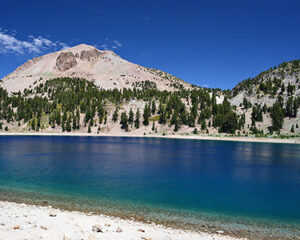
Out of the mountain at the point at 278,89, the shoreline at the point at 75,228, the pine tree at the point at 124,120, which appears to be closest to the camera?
the shoreline at the point at 75,228

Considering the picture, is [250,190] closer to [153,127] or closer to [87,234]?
[87,234]

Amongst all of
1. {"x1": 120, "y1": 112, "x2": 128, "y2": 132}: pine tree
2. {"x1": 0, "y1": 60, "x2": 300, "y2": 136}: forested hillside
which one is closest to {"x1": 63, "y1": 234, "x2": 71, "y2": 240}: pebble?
{"x1": 0, "y1": 60, "x2": 300, "y2": 136}: forested hillside

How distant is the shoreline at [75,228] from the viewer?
1183 cm

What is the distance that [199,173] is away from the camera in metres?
36.9

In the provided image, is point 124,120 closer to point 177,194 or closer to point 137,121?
point 137,121

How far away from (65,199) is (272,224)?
1810 cm

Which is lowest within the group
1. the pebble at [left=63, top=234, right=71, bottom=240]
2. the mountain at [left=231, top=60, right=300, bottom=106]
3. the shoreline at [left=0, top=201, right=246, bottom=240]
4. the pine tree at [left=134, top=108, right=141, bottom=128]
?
the shoreline at [left=0, top=201, right=246, bottom=240]

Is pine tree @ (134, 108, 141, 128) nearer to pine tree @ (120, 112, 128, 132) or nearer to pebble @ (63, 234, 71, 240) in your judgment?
pine tree @ (120, 112, 128, 132)

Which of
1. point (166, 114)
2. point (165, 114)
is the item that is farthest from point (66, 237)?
point (166, 114)

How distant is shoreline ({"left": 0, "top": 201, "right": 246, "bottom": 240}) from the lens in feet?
38.8

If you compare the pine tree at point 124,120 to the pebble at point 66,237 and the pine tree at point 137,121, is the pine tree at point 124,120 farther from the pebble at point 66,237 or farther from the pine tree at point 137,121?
the pebble at point 66,237

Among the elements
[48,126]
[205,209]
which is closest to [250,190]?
[205,209]

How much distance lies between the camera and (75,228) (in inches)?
513

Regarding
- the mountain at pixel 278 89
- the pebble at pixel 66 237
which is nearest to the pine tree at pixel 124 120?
the mountain at pixel 278 89
